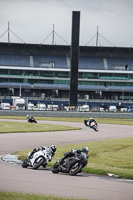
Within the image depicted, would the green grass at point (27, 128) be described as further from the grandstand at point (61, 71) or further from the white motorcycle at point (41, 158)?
the grandstand at point (61, 71)

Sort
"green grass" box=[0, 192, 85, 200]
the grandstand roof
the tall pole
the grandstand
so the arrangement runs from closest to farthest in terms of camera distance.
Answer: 1. "green grass" box=[0, 192, 85, 200]
2. the tall pole
3. the grandstand
4. the grandstand roof

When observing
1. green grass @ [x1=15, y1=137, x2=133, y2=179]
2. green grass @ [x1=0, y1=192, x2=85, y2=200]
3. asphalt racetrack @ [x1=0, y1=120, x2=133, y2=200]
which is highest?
green grass @ [x1=0, y1=192, x2=85, y2=200]

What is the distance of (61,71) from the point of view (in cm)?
12150

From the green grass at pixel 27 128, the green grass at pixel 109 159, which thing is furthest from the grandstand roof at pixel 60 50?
the green grass at pixel 109 159

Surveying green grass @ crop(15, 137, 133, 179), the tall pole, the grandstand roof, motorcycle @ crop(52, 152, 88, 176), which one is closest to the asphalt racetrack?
motorcycle @ crop(52, 152, 88, 176)

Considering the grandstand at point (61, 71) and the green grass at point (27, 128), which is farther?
the grandstand at point (61, 71)

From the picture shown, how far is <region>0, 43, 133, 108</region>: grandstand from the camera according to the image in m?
120

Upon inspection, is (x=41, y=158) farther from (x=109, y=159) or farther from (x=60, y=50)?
(x=60, y=50)

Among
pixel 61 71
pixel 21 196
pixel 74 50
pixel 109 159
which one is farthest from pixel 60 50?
pixel 21 196

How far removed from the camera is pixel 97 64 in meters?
126

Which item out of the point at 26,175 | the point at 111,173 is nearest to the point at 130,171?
the point at 111,173

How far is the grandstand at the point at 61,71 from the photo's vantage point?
120 metres

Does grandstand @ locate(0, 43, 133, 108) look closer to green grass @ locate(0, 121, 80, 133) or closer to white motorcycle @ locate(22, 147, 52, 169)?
green grass @ locate(0, 121, 80, 133)

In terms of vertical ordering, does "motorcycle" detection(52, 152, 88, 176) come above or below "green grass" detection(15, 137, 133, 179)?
above
